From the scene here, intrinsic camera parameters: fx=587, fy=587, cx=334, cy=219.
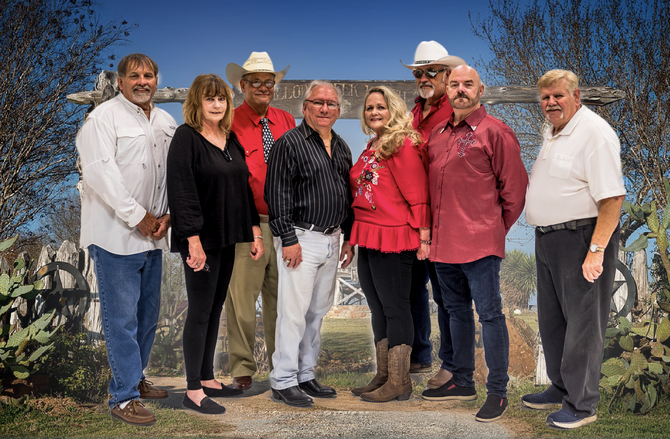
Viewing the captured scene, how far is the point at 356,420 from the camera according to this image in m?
4.00

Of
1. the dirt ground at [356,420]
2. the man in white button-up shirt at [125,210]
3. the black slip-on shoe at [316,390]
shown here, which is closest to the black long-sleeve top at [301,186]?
the man in white button-up shirt at [125,210]

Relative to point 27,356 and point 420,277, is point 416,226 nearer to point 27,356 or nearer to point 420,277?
point 420,277

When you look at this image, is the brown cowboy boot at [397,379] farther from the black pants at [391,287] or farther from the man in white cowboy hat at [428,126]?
the man in white cowboy hat at [428,126]

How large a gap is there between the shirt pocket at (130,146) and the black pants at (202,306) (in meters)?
0.69

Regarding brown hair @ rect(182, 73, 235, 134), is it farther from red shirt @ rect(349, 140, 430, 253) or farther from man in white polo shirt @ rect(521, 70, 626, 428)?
man in white polo shirt @ rect(521, 70, 626, 428)

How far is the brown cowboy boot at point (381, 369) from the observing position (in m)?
3.95

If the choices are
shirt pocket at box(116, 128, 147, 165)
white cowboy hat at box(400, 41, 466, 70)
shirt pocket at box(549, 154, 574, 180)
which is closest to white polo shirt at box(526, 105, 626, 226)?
shirt pocket at box(549, 154, 574, 180)

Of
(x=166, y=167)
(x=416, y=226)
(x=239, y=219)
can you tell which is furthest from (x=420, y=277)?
(x=166, y=167)

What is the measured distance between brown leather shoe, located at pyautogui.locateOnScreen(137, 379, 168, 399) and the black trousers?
275 centimetres

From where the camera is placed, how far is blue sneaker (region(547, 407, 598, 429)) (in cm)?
361

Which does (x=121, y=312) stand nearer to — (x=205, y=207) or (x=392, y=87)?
(x=205, y=207)

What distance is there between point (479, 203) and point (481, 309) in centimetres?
66

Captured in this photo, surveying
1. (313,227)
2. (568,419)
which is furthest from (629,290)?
(313,227)

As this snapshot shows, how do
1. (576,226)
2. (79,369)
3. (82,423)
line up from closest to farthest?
(576,226) → (82,423) → (79,369)
